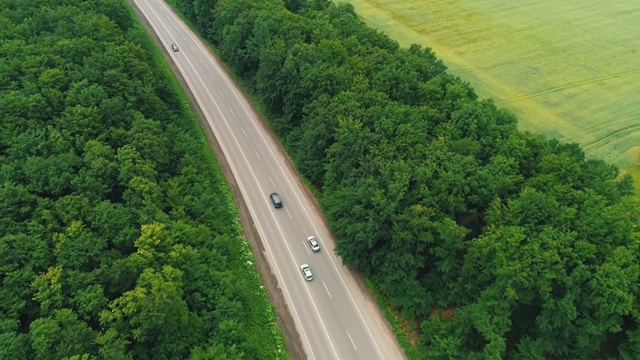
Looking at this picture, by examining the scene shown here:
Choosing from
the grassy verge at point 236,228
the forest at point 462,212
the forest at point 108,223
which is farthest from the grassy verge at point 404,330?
the forest at point 108,223

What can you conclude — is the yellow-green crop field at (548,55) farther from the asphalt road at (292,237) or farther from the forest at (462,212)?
the asphalt road at (292,237)

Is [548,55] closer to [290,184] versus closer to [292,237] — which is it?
[290,184]

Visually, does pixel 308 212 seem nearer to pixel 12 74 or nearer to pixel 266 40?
pixel 266 40

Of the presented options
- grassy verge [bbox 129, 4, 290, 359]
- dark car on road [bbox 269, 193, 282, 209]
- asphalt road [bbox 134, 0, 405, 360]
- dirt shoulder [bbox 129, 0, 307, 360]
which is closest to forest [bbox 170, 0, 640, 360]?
asphalt road [bbox 134, 0, 405, 360]

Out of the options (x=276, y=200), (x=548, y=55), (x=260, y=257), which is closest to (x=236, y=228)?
(x=260, y=257)

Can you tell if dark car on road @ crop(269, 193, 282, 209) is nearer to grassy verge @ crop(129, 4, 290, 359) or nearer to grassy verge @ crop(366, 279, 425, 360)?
grassy verge @ crop(129, 4, 290, 359)
